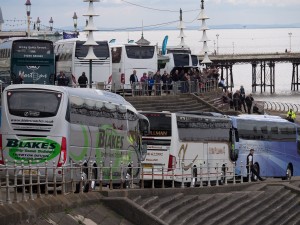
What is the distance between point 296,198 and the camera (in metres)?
38.2

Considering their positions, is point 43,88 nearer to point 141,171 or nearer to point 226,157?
point 141,171

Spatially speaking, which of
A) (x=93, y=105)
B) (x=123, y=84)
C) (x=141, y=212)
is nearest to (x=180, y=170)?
(x=93, y=105)

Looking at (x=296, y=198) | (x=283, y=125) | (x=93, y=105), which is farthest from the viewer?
(x=283, y=125)

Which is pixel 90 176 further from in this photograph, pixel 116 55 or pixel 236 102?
pixel 236 102

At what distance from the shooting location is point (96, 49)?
56.6 m

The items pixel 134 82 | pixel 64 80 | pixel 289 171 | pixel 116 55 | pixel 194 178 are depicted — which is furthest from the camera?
pixel 116 55

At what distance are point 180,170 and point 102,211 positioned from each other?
10.7 meters

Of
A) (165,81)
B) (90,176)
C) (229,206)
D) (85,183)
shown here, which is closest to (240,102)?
(165,81)

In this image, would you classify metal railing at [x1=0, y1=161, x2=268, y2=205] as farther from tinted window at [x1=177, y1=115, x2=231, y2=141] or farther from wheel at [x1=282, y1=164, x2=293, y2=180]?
wheel at [x1=282, y1=164, x2=293, y2=180]

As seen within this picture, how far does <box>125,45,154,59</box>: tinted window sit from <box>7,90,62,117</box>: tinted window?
32.8 metres

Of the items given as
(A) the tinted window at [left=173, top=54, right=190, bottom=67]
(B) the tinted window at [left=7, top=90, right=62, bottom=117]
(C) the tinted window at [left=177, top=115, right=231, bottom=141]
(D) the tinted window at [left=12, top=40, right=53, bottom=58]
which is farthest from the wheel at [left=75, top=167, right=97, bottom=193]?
(A) the tinted window at [left=173, top=54, right=190, bottom=67]

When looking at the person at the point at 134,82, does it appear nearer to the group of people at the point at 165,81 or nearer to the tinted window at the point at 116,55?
the group of people at the point at 165,81

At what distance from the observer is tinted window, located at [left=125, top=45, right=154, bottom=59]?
61.2m

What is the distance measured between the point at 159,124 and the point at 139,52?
24.3m
